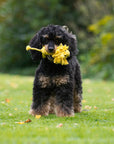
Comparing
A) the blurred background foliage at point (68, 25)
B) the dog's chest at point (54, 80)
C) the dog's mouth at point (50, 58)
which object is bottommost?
the dog's chest at point (54, 80)

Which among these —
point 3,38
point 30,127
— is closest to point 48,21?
point 3,38

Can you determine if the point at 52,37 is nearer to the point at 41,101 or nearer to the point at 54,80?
the point at 54,80

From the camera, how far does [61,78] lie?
19.2 feet

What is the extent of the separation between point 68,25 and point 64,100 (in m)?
24.2

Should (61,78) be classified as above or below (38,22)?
below

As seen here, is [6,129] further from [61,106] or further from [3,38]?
[3,38]

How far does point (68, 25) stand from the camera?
29453 mm

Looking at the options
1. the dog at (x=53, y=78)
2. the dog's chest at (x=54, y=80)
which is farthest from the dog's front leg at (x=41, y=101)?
the dog's chest at (x=54, y=80)

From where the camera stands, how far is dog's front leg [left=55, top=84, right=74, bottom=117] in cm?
580

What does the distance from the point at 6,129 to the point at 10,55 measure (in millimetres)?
30011

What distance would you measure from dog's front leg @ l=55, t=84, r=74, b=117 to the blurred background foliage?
13.2 meters

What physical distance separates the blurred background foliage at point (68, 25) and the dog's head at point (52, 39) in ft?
43.3

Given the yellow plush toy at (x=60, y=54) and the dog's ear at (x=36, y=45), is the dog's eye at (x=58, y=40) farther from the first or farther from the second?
the dog's ear at (x=36, y=45)

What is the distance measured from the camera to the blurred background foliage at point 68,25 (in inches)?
818
